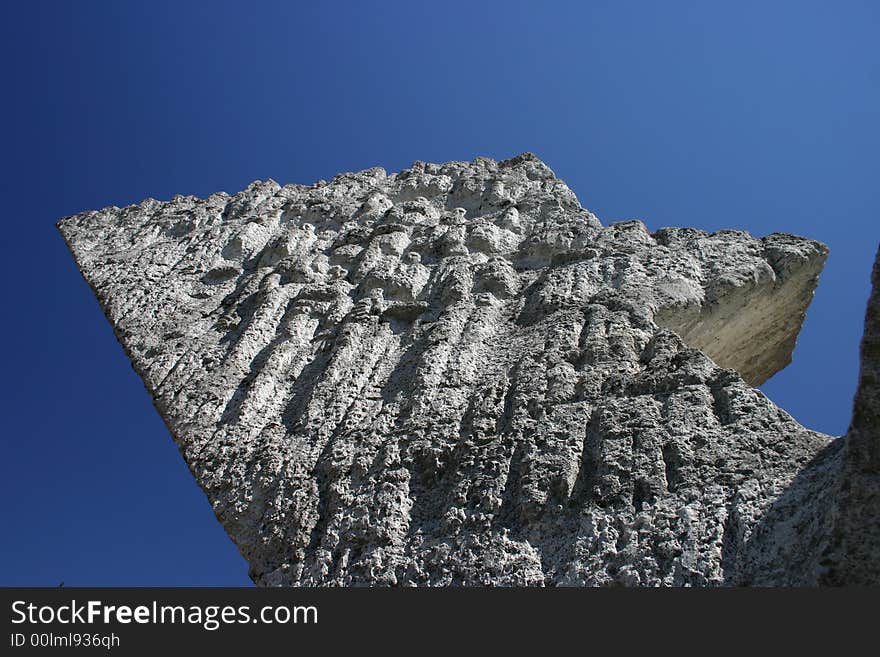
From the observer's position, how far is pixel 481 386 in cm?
301

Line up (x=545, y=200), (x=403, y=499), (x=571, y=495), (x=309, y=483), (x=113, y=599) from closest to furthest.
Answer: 1. (x=113, y=599)
2. (x=571, y=495)
3. (x=403, y=499)
4. (x=309, y=483)
5. (x=545, y=200)

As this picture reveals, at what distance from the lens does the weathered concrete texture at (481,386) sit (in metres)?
2.21

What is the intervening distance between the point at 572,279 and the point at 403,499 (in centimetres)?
158

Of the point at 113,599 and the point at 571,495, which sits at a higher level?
→ the point at 571,495

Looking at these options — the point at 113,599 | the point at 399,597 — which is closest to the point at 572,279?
the point at 399,597

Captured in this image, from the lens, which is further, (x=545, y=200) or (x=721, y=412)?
(x=545, y=200)

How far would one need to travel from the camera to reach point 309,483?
2.78m

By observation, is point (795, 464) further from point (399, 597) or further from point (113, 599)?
point (113, 599)

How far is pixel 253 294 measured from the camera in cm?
415

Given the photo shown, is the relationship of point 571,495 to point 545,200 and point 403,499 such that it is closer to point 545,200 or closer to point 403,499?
point 403,499

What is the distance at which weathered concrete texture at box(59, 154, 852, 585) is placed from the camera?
2.21 metres

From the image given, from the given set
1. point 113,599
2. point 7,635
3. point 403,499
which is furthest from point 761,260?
point 7,635

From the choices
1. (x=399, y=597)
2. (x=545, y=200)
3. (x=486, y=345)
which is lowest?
(x=399, y=597)

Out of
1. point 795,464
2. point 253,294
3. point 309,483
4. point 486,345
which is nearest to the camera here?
point 795,464
